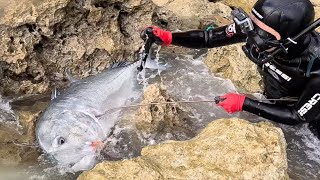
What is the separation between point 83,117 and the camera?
179 inches

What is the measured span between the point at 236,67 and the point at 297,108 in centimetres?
140

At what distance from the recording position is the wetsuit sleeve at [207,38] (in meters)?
4.80

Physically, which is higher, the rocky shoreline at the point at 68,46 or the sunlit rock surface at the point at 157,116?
the rocky shoreline at the point at 68,46

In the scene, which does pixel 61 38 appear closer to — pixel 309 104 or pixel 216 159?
pixel 216 159

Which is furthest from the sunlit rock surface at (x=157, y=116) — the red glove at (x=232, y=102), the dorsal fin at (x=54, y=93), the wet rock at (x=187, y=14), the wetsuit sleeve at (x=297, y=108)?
the wet rock at (x=187, y=14)

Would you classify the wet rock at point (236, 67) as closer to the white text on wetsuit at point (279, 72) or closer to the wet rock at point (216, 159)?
the white text on wetsuit at point (279, 72)

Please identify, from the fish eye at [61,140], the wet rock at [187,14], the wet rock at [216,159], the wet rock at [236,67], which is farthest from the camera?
the wet rock at [187,14]

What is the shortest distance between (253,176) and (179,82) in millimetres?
2262

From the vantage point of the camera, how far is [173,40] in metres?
4.88

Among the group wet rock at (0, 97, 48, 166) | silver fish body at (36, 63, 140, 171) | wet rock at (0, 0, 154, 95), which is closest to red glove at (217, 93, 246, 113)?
silver fish body at (36, 63, 140, 171)

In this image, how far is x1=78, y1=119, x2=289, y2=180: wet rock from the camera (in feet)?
11.0

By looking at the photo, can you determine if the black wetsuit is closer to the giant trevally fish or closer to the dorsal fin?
the giant trevally fish

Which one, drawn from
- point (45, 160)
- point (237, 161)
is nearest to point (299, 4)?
point (237, 161)

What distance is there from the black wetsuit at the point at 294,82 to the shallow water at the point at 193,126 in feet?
1.12
